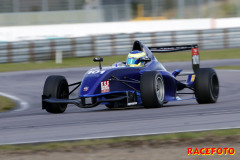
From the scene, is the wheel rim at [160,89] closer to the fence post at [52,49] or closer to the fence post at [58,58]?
the fence post at [58,58]

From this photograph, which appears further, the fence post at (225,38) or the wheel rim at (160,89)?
the fence post at (225,38)

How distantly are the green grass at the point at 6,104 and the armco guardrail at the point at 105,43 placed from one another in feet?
36.3

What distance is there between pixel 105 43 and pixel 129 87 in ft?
52.3

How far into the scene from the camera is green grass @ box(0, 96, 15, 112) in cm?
1172

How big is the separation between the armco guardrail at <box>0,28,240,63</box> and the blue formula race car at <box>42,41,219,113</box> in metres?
14.0

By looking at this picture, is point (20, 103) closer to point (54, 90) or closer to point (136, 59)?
point (54, 90)

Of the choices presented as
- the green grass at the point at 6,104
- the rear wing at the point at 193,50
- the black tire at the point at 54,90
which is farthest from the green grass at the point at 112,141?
the green grass at the point at 6,104

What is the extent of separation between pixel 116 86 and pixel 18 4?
18.8 m

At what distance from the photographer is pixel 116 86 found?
9.73 meters

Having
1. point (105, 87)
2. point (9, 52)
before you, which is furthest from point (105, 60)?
point (105, 87)

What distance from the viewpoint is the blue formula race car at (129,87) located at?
9.41 meters

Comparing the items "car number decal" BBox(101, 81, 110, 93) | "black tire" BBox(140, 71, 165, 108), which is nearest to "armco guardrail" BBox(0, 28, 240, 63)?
"car number decal" BBox(101, 81, 110, 93)

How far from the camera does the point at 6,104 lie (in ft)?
39.9

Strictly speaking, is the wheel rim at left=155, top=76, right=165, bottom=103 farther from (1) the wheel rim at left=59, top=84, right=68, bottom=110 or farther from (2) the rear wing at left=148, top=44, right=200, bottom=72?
(1) the wheel rim at left=59, top=84, right=68, bottom=110
